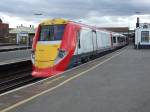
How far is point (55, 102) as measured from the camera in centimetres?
1077

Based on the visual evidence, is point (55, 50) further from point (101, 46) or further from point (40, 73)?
point (101, 46)

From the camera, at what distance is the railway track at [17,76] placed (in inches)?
880

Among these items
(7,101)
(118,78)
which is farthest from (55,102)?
(118,78)

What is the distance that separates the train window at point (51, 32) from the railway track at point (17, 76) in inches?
95.4

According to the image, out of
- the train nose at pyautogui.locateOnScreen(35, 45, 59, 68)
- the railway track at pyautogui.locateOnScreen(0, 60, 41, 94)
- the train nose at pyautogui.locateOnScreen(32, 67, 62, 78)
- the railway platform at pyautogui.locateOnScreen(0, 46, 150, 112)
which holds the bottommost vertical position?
the railway track at pyautogui.locateOnScreen(0, 60, 41, 94)

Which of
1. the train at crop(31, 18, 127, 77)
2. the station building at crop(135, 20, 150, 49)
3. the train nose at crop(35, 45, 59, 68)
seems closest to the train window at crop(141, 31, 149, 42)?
the station building at crop(135, 20, 150, 49)

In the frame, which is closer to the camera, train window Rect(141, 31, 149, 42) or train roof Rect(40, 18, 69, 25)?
train roof Rect(40, 18, 69, 25)

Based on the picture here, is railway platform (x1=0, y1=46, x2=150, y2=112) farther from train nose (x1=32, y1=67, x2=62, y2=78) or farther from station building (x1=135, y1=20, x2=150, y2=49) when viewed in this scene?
station building (x1=135, y1=20, x2=150, y2=49)

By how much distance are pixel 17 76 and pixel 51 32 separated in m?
5.50

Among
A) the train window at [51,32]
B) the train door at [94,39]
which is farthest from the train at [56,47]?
the train door at [94,39]

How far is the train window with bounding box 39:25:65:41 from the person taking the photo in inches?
865

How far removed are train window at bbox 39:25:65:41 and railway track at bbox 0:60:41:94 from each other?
2.42 meters

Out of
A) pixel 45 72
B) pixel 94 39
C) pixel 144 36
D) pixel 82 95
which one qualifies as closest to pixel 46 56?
pixel 45 72

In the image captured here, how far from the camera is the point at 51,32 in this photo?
73.5 ft
